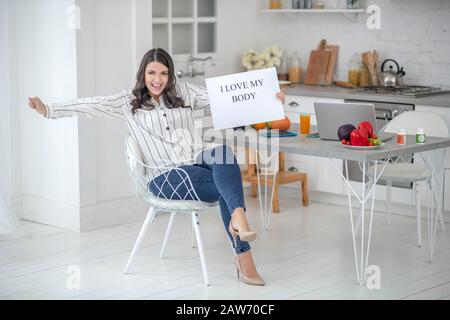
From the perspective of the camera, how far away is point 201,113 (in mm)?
6262

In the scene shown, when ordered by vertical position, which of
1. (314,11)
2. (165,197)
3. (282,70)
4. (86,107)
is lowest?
(165,197)

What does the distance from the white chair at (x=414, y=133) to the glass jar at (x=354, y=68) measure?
3.80ft

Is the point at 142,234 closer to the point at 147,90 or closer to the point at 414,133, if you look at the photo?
the point at 147,90

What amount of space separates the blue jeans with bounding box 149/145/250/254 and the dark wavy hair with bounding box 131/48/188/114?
1.16 ft

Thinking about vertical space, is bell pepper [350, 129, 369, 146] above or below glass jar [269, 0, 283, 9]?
below

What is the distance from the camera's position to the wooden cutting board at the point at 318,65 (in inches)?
266

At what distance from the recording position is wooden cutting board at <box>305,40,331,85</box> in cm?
676

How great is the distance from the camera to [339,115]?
448 cm

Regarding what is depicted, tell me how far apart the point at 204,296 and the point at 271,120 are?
96cm

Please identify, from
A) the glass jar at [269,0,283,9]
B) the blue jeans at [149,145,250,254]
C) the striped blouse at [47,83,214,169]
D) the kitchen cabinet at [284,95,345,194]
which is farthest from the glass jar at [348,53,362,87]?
the blue jeans at [149,145,250,254]

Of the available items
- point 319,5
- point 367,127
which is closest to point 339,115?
point 367,127

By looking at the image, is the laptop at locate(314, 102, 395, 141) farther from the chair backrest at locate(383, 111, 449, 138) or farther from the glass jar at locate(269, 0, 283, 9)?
the glass jar at locate(269, 0, 283, 9)

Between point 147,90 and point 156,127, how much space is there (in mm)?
198

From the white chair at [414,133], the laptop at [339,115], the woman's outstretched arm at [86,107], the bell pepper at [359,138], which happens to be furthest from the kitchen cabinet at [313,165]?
the woman's outstretched arm at [86,107]
